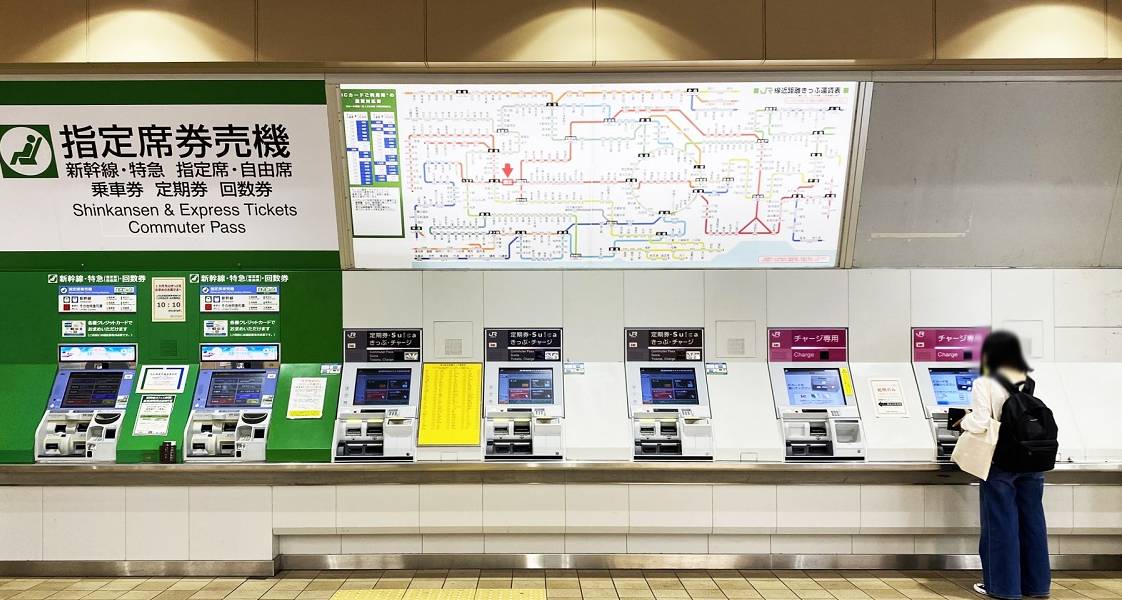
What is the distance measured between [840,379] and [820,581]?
1241mm

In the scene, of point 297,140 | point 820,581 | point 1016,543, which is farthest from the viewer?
point 297,140

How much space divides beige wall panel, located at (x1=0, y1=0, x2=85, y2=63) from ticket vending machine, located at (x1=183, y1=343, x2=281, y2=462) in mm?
1889

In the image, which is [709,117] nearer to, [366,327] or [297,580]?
[366,327]

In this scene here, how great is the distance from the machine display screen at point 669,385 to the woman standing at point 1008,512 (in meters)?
1.55

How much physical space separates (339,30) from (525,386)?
7.73 ft

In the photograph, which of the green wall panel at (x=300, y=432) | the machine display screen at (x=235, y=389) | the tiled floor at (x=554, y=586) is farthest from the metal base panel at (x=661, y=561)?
the machine display screen at (x=235, y=389)

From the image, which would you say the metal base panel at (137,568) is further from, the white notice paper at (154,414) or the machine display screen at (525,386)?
the machine display screen at (525,386)

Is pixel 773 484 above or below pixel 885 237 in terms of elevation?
below

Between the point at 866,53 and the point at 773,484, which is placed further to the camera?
the point at 773,484

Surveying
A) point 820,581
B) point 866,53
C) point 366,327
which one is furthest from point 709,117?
point 820,581

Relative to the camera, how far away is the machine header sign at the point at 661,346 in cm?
518

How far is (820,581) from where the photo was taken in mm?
4711

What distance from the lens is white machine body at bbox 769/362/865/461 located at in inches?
192

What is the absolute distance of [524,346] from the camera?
5172mm
